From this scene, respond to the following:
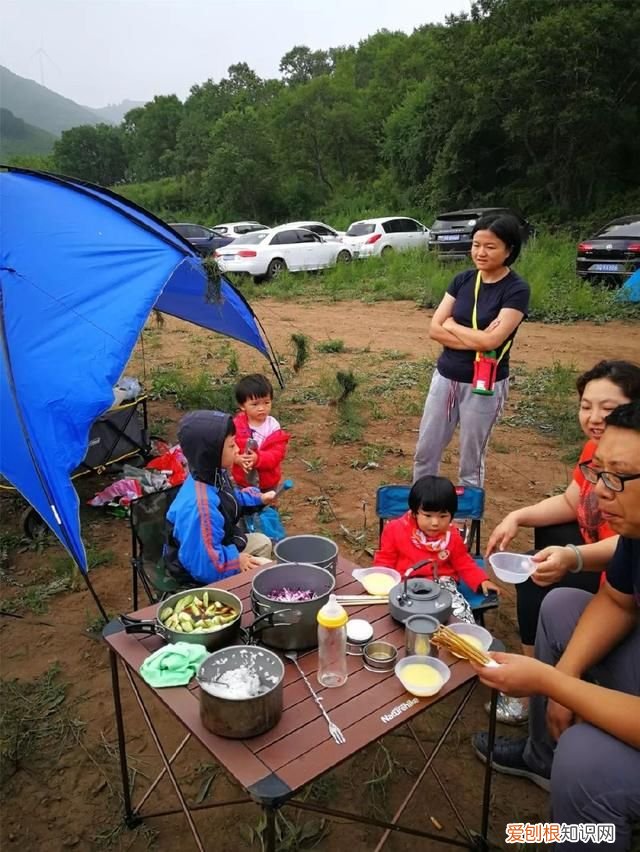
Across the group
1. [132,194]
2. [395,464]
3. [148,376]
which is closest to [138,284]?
[395,464]

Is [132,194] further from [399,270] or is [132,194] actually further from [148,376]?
[148,376]

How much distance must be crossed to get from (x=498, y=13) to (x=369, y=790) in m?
21.2

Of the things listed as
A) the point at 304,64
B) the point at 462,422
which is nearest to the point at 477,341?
the point at 462,422

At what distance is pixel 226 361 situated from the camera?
310 inches

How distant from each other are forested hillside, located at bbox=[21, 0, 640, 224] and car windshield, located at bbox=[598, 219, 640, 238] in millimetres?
8309

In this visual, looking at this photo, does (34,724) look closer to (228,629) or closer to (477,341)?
(228,629)

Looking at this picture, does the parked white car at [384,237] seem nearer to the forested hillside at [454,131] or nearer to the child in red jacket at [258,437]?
the forested hillside at [454,131]

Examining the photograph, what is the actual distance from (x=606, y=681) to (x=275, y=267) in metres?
12.6

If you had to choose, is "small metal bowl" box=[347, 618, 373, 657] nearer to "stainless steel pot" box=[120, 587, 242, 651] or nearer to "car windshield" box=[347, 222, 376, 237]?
"stainless steel pot" box=[120, 587, 242, 651]

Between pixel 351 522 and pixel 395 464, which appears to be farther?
pixel 395 464

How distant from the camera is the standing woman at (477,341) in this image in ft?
10.1

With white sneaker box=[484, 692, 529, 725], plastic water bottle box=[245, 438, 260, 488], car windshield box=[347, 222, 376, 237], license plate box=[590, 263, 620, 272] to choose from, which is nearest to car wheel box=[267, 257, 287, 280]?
car windshield box=[347, 222, 376, 237]

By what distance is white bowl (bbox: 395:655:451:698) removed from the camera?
5.18ft

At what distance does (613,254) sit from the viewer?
10023mm
